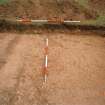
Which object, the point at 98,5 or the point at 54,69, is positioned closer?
the point at 54,69

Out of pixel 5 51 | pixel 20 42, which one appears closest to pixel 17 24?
pixel 20 42

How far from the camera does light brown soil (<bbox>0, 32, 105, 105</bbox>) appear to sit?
358 inches

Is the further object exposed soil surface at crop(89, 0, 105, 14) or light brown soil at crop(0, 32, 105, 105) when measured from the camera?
exposed soil surface at crop(89, 0, 105, 14)

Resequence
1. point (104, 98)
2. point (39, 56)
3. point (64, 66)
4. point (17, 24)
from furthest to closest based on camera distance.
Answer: point (17, 24)
point (39, 56)
point (64, 66)
point (104, 98)

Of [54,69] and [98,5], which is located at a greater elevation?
[54,69]

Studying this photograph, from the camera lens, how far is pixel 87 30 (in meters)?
15.5

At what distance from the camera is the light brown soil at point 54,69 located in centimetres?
909

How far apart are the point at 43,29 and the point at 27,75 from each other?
530 centimetres

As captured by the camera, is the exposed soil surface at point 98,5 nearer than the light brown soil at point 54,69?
No

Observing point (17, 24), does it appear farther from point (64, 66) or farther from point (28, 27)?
point (64, 66)

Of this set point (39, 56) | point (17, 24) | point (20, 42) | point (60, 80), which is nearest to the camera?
point (60, 80)

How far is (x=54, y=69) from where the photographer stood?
11047 millimetres

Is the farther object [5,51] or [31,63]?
[5,51]

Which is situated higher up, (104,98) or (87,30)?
(104,98)
